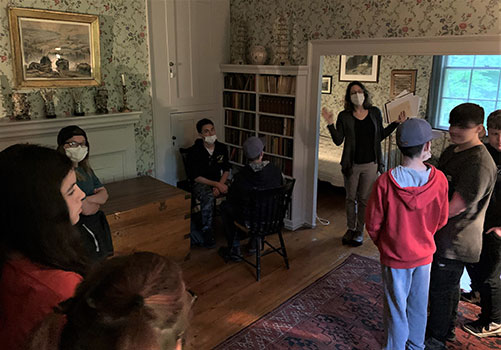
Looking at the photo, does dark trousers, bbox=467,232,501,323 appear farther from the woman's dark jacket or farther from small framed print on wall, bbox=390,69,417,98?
small framed print on wall, bbox=390,69,417,98

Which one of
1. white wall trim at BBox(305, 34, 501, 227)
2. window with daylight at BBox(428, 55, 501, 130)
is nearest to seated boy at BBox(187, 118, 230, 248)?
white wall trim at BBox(305, 34, 501, 227)

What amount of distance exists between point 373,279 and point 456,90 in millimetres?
3612

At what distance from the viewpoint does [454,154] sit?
225 centimetres

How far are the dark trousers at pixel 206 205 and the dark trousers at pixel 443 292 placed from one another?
7.19 feet

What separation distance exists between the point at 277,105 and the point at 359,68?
2656 mm

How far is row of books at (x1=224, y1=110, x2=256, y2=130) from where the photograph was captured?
4.58 m

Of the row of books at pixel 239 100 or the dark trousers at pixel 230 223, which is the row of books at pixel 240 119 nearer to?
the row of books at pixel 239 100

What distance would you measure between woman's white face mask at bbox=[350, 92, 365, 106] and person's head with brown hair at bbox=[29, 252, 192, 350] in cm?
328

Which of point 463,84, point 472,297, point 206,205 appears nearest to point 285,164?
point 206,205

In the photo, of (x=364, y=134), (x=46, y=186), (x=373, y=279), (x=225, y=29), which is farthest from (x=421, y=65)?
(x=46, y=186)

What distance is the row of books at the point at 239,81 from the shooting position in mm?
4473

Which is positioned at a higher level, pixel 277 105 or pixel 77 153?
pixel 277 105

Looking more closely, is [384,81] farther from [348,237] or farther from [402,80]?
[348,237]

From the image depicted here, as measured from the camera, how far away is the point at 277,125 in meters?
4.29
